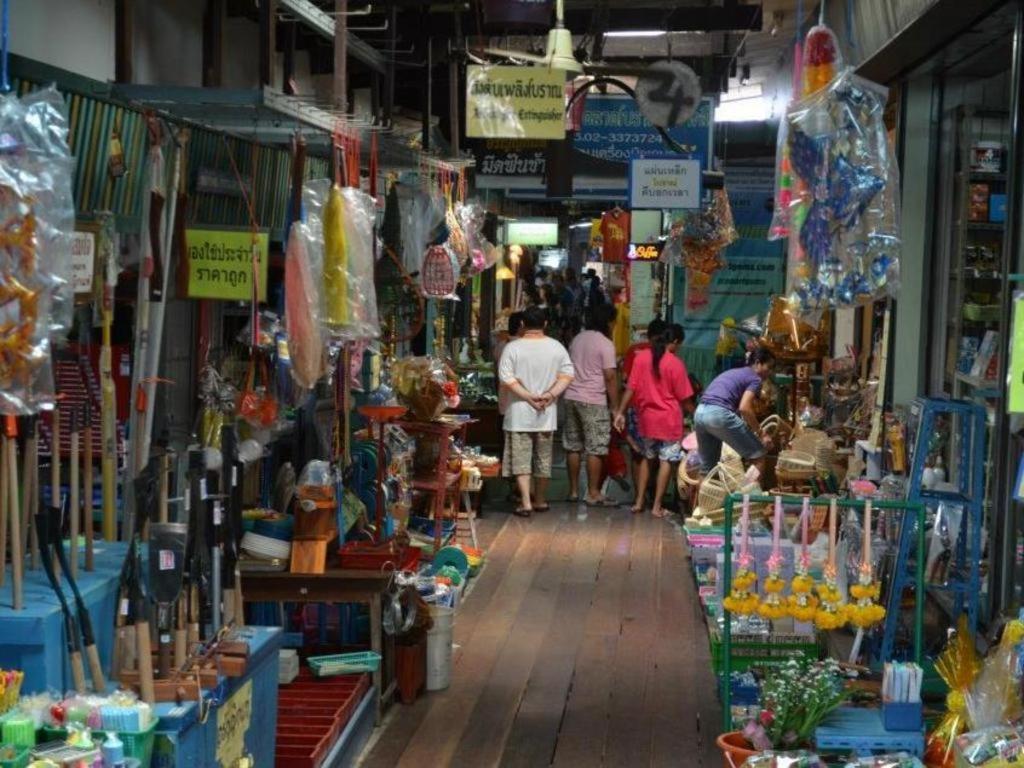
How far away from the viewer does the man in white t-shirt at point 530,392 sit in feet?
42.8

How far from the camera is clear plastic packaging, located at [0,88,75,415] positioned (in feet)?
13.5

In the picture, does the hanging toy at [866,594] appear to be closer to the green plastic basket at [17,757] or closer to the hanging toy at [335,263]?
the hanging toy at [335,263]

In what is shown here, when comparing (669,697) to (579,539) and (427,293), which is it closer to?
(427,293)

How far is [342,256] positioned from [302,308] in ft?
1.06

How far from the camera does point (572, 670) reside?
8500 millimetres

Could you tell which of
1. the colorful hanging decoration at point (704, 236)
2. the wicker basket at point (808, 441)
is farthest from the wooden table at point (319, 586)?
the colorful hanging decoration at point (704, 236)

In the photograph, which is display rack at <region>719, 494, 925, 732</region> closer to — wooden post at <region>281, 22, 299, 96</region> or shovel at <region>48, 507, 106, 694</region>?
shovel at <region>48, 507, 106, 694</region>

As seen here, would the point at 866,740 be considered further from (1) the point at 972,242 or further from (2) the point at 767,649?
(1) the point at 972,242

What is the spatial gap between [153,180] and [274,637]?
6.73 ft

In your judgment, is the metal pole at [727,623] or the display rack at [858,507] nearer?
the display rack at [858,507]

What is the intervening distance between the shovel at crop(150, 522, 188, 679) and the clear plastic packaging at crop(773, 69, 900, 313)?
3.00 m

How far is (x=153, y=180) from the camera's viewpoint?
20.0ft

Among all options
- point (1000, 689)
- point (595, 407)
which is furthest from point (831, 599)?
point (595, 407)

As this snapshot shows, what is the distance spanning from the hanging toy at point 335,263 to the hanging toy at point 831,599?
2464 mm
